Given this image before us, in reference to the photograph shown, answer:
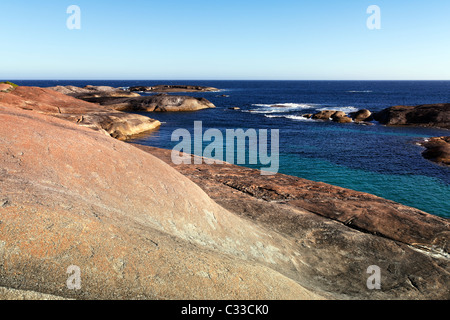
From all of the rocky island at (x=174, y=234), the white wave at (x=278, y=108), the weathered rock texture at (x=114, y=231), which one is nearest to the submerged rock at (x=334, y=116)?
the white wave at (x=278, y=108)

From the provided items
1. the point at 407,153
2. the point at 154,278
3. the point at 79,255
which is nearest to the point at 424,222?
the point at 154,278

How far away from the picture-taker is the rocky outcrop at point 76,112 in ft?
108

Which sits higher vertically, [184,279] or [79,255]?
[79,255]

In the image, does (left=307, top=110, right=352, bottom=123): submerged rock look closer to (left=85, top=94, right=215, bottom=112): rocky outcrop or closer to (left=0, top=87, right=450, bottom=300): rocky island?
(left=85, top=94, right=215, bottom=112): rocky outcrop

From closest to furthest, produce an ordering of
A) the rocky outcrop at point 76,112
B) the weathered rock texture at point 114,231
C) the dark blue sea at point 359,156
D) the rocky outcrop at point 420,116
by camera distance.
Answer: the weathered rock texture at point 114,231 → the dark blue sea at point 359,156 → the rocky outcrop at point 76,112 → the rocky outcrop at point 420,116

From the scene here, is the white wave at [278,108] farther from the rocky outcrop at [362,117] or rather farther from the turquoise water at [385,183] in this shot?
the turquoise water at [385,183]

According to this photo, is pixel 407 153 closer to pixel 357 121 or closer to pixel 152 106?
pixel 357 121

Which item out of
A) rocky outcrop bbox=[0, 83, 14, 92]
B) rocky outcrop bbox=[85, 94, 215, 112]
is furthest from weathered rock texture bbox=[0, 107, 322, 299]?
rocky outcrop bbox=[85, 94, 215, 112]

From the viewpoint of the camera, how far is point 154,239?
21.0 ft

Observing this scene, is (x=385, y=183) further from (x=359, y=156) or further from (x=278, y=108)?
(x=278, y=108)

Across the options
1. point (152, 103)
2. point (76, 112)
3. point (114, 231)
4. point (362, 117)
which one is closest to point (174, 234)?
point (114, 231)

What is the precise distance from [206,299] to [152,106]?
68869mm

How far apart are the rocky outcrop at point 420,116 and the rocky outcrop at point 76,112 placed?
1672 inches

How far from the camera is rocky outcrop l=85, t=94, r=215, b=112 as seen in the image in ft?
227
